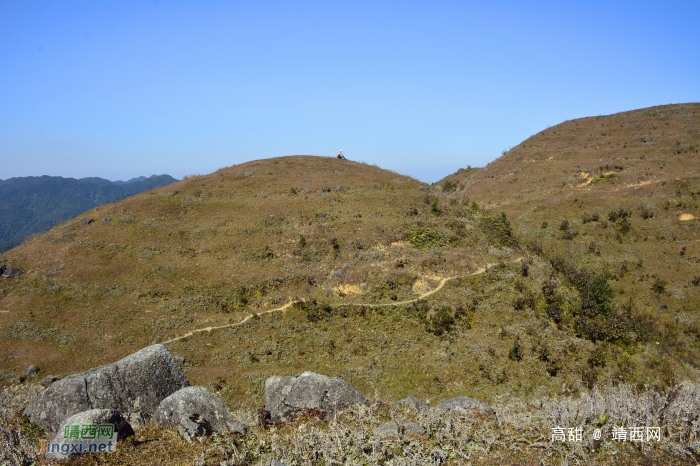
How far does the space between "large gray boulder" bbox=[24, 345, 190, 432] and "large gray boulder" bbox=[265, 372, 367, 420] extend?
12.6ft

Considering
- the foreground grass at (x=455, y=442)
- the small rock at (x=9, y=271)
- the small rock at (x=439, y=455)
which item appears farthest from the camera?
the small rock at (x=9, y=271)

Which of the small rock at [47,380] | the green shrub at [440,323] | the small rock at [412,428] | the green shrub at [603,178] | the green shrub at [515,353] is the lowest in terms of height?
the green shrub at [515,353]

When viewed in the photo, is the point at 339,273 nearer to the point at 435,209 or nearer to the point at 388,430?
the point at 435,209

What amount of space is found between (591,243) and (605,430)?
3141cm

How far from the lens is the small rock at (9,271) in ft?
90.8

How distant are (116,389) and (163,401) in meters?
2.50

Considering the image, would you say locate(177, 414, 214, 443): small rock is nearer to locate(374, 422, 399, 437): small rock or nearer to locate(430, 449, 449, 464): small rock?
locate(374, 422, 399, 437): small rock

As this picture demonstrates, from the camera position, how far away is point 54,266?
94.7 ft

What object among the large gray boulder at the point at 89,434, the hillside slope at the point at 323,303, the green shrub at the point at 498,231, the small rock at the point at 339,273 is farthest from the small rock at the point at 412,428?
the green shrub at the point at 498,231

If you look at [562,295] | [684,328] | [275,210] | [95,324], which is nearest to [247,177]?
[275,210]

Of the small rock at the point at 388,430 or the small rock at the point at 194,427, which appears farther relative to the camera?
the small rock at the point at 194,427

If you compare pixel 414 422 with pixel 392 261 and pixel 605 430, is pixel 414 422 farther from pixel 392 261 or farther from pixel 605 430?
pixel 392 261

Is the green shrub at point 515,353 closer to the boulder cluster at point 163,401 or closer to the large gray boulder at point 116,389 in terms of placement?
the boulder cluster at point 163,401

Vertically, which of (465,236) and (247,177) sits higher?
(247,177)
